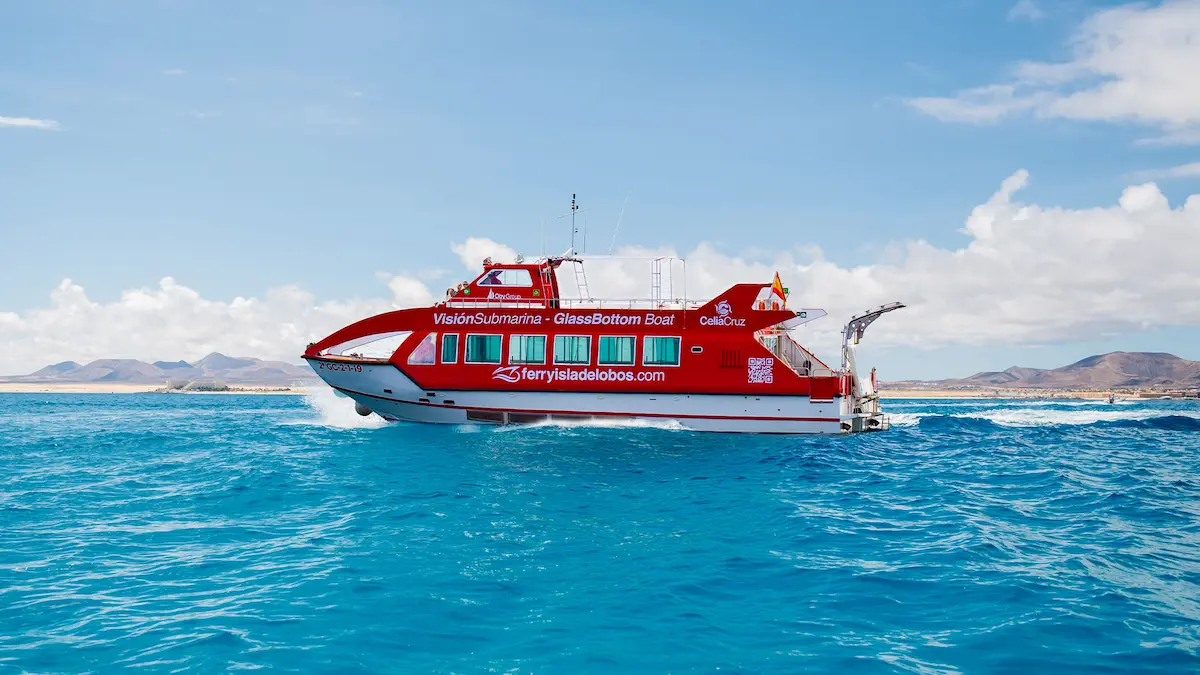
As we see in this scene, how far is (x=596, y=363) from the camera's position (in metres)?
25.8

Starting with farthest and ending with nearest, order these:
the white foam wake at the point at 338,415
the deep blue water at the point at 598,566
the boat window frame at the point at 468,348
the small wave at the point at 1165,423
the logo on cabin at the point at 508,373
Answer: the small wave at the point at 1165,423, the white foam wake at the point at 338,415, the boat window frame at the point at 468,348, the logo on cabin at the point at 508,373, the deep blue water at the point at 598,566

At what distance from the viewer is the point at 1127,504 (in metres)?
13.8

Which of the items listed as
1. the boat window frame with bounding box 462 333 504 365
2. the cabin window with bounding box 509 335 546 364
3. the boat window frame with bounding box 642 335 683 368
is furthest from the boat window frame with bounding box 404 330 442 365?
the boat window frame with bounding box 642 335 683 368

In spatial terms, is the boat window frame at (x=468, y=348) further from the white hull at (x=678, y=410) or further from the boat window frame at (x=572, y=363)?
the boat window frame at (x=572, y=363)

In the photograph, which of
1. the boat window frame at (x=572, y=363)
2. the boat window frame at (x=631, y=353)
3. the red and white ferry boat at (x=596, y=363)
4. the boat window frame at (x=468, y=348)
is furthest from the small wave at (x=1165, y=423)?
the boat window frame at (x=468, y=348)

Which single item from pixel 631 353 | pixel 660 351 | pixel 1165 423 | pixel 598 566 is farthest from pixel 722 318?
pixel 1165 423

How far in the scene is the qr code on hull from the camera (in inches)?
994

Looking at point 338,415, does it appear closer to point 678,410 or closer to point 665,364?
point 665,364

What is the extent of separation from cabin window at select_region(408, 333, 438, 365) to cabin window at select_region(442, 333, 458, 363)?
0.30 m

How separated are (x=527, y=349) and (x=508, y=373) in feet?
3.49

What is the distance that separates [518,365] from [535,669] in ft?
65.1

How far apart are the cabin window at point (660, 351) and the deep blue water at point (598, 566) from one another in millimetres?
7018

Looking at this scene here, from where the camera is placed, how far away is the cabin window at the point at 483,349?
26.3 meters

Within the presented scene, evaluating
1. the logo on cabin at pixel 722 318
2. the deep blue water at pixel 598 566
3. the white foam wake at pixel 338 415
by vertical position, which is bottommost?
the deep blue water at pixel 598 566
